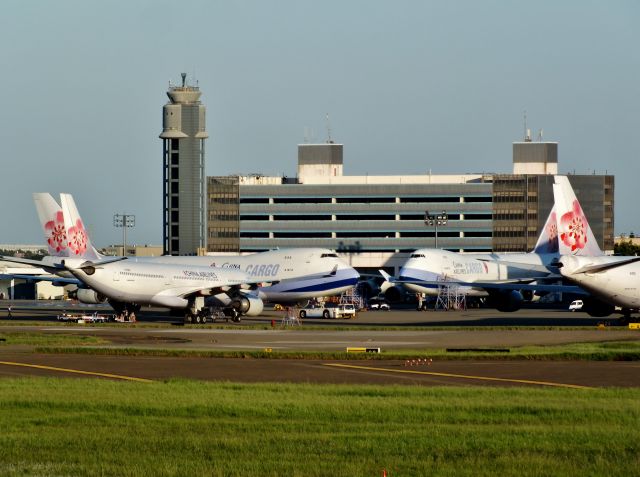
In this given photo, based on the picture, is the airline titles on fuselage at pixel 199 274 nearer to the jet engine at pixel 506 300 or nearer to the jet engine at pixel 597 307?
the jet engine at pixel 506 300

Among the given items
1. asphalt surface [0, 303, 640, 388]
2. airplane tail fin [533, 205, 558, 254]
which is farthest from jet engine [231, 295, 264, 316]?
airplane tail fin [533, 205, 558, 254]

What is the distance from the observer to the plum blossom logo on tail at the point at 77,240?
92.2 metres

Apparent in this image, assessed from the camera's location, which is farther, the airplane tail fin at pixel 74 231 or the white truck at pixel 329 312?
the white truck at pixel 329 312

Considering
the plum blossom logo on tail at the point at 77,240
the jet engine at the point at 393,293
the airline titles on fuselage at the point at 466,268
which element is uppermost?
the plum blossom logo on tail at the point at 77,240

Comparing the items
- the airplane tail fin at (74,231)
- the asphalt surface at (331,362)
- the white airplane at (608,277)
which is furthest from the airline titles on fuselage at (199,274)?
the white airplane at (608,277)

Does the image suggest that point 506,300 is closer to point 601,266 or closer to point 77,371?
point 601,266

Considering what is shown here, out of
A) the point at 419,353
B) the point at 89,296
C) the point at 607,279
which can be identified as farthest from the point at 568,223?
the point at 419,353

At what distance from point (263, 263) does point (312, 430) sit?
7525 centimetres

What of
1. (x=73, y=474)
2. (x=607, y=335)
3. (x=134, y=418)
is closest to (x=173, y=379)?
(x=134, y=418)

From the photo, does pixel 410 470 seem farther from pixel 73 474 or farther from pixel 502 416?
pixel 502 416

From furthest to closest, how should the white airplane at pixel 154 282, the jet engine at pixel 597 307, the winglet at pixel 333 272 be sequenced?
the winglet at pixel 333 272
the white airplane at pixel 154 282
the jet engine at pixel 597 307

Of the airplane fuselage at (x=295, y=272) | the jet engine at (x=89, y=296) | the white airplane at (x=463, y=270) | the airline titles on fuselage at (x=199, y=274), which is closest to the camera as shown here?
the airline titles on fuselage at (x=199, y=274)

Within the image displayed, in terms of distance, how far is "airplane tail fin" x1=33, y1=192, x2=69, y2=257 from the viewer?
308 feet

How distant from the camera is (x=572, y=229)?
8300 centimetres
